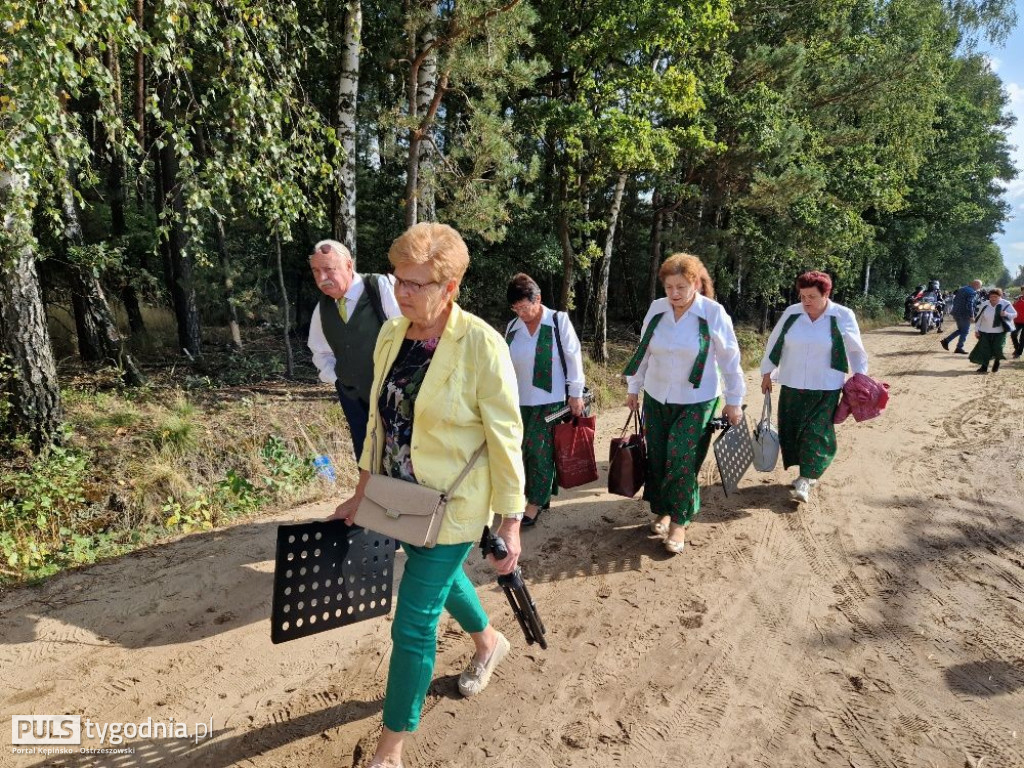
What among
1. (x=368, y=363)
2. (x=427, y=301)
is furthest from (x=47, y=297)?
(x=427, y=301)

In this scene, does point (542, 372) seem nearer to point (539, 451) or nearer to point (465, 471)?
point (539, 451)

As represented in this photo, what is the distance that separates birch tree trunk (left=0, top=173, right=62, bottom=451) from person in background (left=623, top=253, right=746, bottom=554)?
461 cm

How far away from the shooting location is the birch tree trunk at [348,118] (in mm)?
6770

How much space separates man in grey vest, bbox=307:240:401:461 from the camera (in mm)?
3436

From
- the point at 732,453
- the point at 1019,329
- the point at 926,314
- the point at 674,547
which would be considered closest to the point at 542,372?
the point at 674,547

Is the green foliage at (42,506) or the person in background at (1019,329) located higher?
the person in background at (1019,329)

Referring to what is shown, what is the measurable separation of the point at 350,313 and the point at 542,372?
1.35m

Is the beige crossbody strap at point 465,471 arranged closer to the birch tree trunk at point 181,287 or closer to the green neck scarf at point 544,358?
the green neck scarf at point 544,358

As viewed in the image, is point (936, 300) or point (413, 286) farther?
point (936, 300)

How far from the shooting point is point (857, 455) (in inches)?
238

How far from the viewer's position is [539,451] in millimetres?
4227

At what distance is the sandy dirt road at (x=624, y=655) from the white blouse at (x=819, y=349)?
108 centimetres

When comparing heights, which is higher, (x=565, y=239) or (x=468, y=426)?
(x=565, y=239)

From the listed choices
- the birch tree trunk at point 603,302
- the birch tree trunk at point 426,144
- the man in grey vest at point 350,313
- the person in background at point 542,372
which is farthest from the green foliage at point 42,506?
the birch tree trunk at point 603,302
